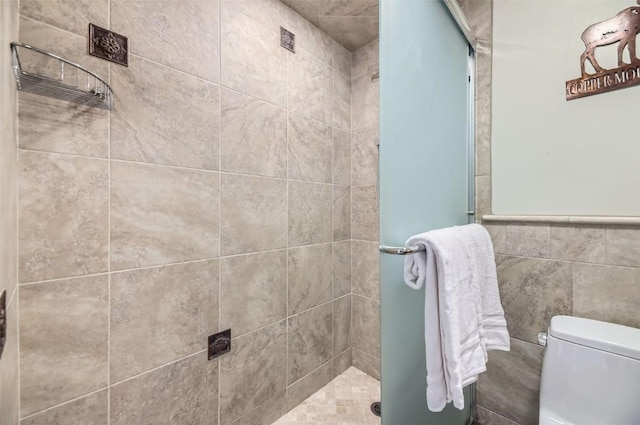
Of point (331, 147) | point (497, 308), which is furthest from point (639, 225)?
point (331, 147)

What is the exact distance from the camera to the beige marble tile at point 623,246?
3.07ft

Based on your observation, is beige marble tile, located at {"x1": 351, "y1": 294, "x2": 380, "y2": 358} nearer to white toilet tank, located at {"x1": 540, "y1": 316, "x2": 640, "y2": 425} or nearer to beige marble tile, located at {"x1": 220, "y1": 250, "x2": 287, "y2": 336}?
beige marble tile, located at {"x1": 220, "y1": 250, "x2": 287, "y2": 336}

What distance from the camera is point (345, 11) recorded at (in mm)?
1423

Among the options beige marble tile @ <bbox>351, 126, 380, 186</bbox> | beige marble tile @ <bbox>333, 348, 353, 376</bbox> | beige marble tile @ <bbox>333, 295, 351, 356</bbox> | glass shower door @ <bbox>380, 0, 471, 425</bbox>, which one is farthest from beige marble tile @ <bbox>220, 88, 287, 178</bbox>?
beige marble tile @ <bbox>333, 348, 353, 376</bbox>

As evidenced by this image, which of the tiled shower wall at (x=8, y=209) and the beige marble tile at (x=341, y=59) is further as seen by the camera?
the beige marble tile at (x=341, y=59)

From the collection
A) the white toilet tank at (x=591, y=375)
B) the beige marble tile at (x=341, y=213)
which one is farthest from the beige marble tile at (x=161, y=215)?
the white toilet tank at (x=591, y=375)

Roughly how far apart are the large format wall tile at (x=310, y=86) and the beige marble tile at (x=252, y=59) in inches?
2.2

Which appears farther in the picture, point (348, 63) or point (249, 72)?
point (348, 63)

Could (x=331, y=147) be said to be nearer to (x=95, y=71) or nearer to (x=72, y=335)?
(x=95, y=71)

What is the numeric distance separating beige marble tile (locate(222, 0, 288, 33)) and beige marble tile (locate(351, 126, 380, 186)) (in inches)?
30.7

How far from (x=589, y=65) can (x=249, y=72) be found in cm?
142

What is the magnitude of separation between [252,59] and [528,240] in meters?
1.53

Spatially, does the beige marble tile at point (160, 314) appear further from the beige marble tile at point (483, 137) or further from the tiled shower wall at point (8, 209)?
the beige marble tile at point (483, 137)

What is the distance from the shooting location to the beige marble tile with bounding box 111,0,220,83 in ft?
2.92
